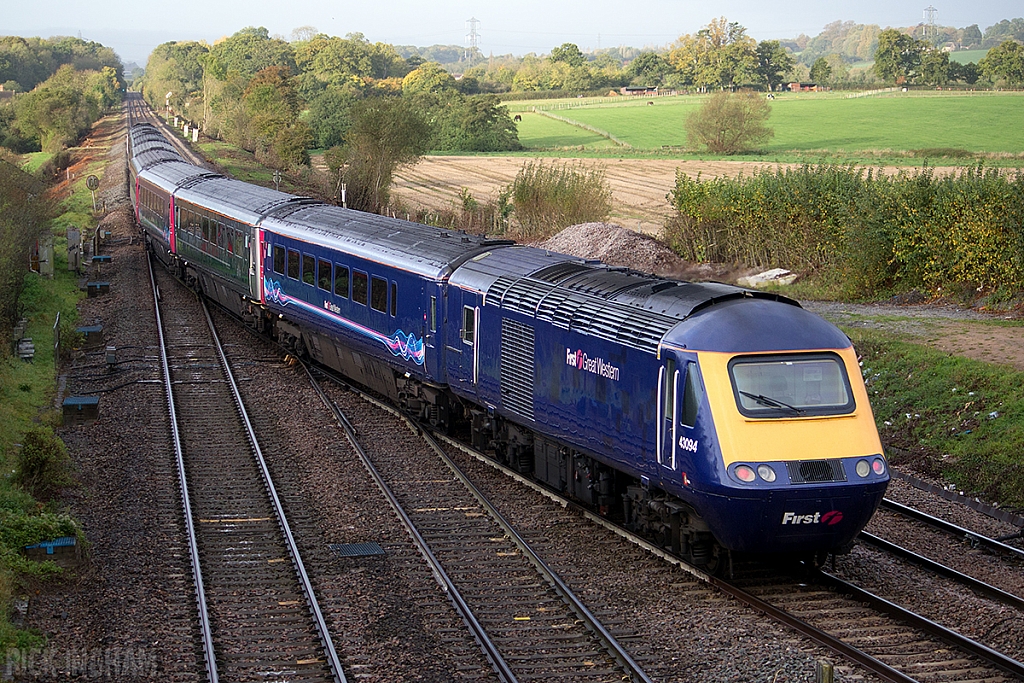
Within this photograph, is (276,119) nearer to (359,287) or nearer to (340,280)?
(340,280)

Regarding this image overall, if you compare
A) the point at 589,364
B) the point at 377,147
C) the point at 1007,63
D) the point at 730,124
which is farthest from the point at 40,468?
the point at 1007,63

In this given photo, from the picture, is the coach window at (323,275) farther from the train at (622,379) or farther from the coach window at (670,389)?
the coach window at (670,389)

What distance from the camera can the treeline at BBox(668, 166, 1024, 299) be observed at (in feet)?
72.4

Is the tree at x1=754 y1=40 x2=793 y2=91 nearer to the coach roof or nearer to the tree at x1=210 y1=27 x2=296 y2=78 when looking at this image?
the tree at x1=210 y1=27 x2=296 y2=78

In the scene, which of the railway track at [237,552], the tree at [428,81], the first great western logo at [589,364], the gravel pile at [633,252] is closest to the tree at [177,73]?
the tree at [428,81]

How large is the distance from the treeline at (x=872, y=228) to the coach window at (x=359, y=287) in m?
12.4

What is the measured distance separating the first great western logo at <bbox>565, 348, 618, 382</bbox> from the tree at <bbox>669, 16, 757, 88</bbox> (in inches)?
5364

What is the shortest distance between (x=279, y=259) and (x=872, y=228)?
1336 centimetres

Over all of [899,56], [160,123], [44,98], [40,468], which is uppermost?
[899,56]

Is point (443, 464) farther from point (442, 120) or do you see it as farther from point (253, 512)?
point (442, 120)

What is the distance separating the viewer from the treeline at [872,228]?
22.1 metres

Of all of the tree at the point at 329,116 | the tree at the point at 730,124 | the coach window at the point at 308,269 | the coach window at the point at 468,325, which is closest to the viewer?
the coach window at the point at 468,325

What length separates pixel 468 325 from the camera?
14992 millimetres

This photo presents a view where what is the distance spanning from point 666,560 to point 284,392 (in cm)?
1040
